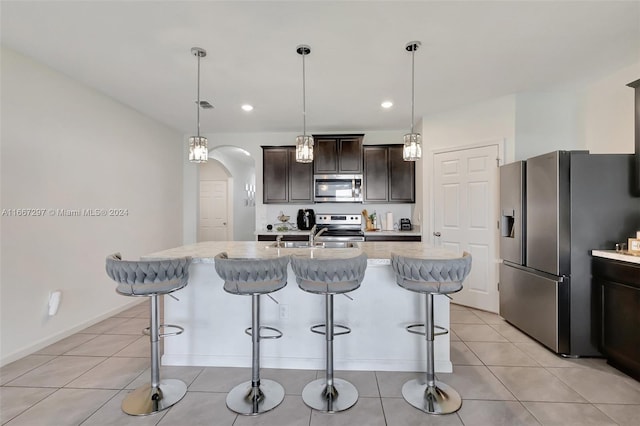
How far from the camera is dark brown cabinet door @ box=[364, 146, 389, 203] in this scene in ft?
15.3

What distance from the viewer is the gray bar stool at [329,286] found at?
176 centimetres

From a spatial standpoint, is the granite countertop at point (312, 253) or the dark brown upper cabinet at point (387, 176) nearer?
the granite countertop at point (312, 253)

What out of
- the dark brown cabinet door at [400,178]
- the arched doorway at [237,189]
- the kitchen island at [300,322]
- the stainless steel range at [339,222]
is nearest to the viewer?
the kitchen island at [300,322]

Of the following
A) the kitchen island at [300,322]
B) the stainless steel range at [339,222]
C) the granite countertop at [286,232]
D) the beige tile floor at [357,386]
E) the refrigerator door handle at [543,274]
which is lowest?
the beige tile floor at [357,386]

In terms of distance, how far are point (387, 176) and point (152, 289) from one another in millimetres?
3663

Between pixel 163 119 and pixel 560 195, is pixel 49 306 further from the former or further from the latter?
pixel 560 195

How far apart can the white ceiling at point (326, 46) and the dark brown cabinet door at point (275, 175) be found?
1.29 meters

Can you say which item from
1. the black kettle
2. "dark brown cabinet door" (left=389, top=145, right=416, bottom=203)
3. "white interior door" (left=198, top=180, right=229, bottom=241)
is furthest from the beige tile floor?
"white interior door" (left=198, top=180, right=229, bottom=241)

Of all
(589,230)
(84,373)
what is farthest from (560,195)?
(84,373)

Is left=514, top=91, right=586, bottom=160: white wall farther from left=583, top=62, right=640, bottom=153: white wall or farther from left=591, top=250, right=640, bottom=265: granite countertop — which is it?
left=591, top=250, right=640, bottom=265: granite countertop

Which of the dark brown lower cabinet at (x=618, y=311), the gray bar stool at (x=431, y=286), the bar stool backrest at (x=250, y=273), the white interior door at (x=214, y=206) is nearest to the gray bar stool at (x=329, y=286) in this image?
the bar stool backrest at (x=250, y=273)

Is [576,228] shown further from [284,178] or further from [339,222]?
[284,178]

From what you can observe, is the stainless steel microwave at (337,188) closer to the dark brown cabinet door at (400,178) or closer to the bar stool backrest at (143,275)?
the dark brown cabinet door at (400,178)

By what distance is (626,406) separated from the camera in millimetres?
1864
